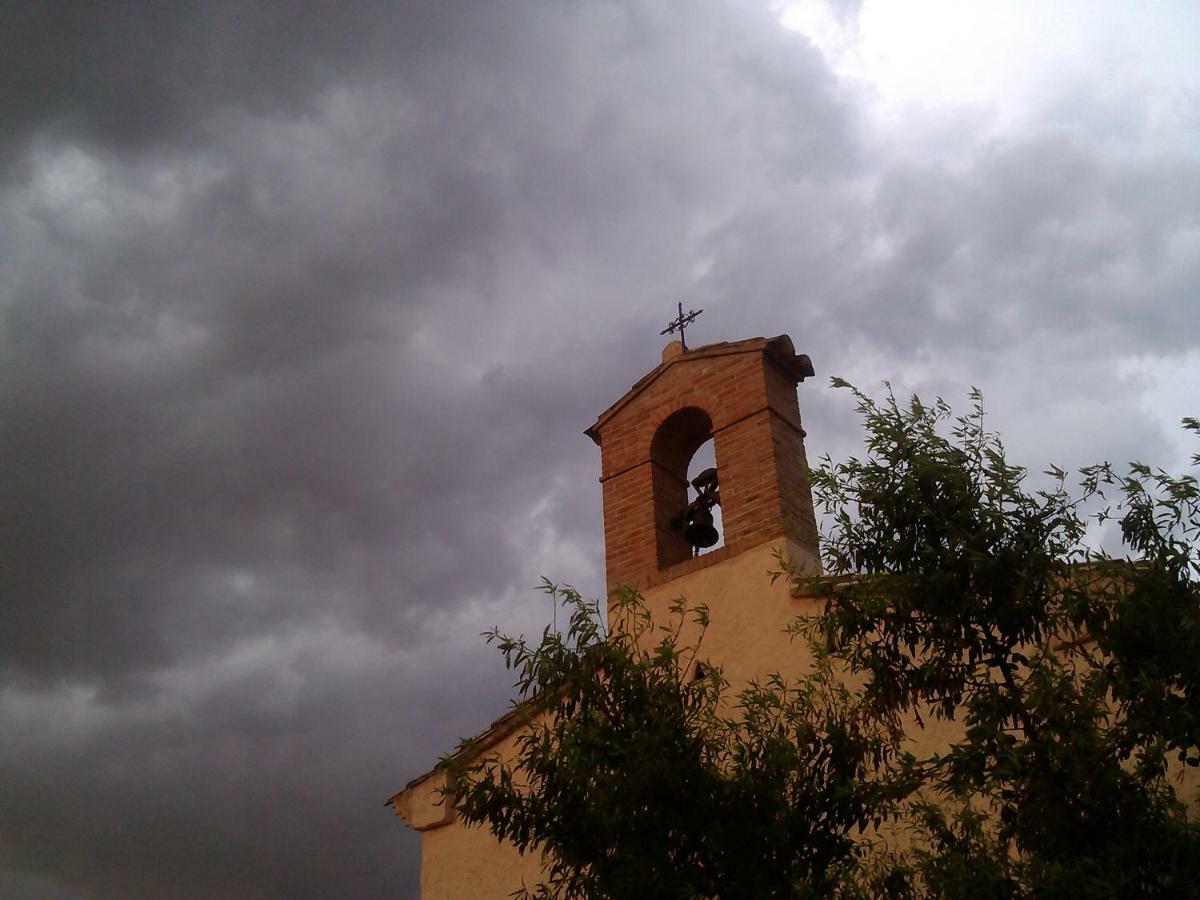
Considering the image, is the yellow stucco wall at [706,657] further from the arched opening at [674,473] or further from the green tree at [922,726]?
the green tree at [922,726]

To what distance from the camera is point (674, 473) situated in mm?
10648

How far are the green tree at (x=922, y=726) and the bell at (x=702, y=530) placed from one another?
167 inches

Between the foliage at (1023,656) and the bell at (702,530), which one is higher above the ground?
the bell at (702,530)

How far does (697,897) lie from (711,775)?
574mm

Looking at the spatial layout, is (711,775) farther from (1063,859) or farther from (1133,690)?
(1133,690)

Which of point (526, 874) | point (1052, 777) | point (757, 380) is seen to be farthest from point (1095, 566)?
point (526, 874)

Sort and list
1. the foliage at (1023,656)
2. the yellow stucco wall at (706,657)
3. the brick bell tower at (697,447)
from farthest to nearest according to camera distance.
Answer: the brick bell tower at (697,447)
the yellow stucco wall at (706,657)
the foliage at (1023,656)

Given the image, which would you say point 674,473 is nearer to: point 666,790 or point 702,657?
point 702,657

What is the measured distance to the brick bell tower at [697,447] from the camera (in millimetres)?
9359

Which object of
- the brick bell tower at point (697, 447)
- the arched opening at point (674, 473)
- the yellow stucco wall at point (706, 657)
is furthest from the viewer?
the arched opening at point (674, 473)

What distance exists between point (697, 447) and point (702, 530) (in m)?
1.10

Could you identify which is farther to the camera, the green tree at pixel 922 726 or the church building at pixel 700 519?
the church building at pixel 700 519

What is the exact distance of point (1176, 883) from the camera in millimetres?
4035

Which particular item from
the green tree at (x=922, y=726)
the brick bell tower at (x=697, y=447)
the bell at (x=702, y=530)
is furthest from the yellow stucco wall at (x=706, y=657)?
the green tree at (x=922, y=726)
